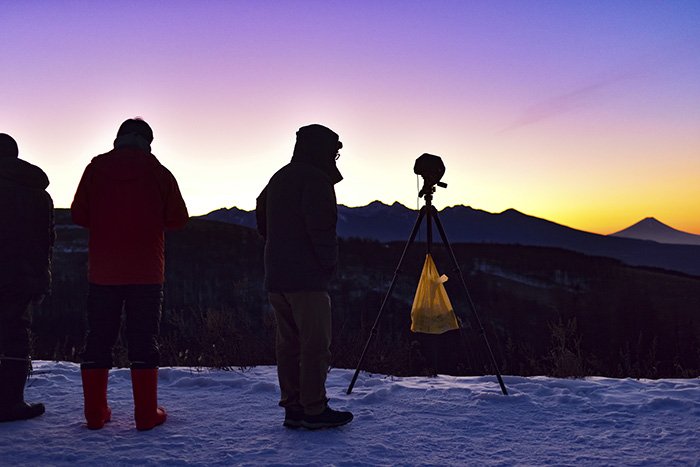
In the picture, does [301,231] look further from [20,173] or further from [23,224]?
[20,173]

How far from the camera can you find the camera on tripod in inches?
197

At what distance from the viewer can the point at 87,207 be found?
3.92m

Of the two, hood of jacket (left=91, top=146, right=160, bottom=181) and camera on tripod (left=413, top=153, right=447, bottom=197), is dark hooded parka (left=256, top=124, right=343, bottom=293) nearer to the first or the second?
hood of jacket (left=91, top=146, right=160, bottom=181)

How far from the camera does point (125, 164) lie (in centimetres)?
387

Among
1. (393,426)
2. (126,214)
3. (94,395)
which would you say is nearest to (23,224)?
(126,214)

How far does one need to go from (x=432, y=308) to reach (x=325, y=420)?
1.47m

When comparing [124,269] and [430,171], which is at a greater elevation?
[430,171]

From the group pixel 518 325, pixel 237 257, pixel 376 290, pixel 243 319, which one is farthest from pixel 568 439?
pixel 237 257

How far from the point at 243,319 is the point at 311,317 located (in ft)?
11.2

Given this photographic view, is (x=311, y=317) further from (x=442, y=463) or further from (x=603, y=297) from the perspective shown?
(x=603, y=297)

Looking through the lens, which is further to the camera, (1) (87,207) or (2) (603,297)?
(2) (603,297)

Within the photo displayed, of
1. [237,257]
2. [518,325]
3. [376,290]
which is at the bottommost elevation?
[518,325]

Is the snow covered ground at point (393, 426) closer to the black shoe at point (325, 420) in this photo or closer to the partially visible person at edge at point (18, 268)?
the black shoe at point (325, 420)

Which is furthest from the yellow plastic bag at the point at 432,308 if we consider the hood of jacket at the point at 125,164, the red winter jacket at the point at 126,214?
the hood of jacket at the point at 125,164
